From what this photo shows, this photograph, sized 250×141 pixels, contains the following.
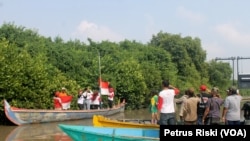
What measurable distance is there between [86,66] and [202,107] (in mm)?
22961

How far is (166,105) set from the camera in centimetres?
1255

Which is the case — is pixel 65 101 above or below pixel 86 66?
below

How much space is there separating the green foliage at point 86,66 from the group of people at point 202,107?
1168 centimetres

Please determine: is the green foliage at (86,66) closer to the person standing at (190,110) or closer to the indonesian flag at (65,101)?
the indonesian flag at (65,101)

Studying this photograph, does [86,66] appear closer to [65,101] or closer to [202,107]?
[65,101]

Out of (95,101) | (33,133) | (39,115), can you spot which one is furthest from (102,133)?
(95,101)

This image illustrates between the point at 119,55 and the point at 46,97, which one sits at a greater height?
the point at 119,55

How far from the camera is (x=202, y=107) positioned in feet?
43.5

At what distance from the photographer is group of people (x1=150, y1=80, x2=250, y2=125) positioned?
1226 centimetres

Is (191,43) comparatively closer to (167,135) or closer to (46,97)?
Answer: (46,97)

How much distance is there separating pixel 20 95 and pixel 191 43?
136 feet

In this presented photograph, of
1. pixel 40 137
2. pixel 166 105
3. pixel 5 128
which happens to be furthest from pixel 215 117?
pixel 5 128

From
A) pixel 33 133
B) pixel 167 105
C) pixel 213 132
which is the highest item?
pixel 167 105

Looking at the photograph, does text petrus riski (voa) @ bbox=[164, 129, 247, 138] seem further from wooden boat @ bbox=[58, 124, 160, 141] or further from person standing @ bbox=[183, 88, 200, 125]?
person standing @ bbox=[183, 88, 200, 125]
